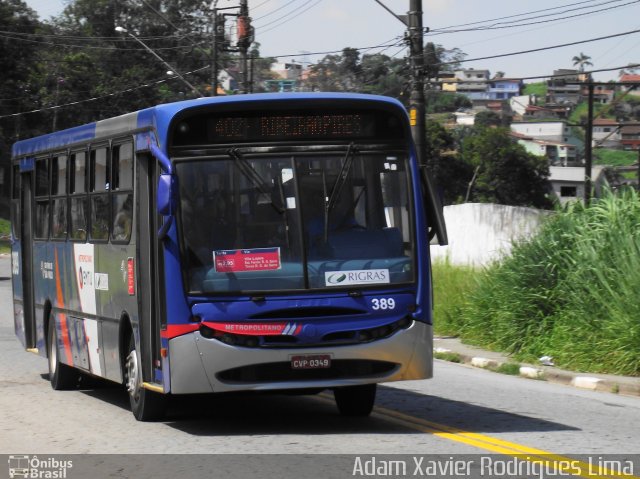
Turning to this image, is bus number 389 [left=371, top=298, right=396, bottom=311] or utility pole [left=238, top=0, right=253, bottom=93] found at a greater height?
utility pole [left=238, top=0, right=253, bottom=93]

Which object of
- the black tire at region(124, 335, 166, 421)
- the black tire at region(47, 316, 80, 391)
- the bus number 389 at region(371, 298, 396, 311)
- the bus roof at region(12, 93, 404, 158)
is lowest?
the black tire at region(47, 316, 80, 391)

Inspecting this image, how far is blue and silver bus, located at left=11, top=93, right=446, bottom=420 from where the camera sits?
9953 mm

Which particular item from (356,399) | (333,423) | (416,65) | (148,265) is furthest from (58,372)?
(416,65)

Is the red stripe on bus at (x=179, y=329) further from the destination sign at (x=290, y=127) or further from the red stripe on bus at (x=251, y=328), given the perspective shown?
the destination sign at (x=290, y=127)

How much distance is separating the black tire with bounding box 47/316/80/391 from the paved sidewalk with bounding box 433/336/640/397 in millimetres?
6054

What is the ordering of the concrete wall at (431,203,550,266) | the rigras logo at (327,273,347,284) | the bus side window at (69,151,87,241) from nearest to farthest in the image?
1. the rigras logo at (327,273,347,284)
2. the bus side window at (69,151,87,241)
3. the concrete wall at (431,203,550,266)

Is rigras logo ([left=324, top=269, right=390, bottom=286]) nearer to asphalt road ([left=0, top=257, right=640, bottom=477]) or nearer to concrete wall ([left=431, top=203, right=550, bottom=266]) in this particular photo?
asphalt road ([left=0, top=257, right=640, bottom=477])

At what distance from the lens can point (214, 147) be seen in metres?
10.3

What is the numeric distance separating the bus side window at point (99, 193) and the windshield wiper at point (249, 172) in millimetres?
2262

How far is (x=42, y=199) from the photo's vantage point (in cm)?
1510

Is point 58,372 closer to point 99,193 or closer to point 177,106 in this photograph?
point 99,193

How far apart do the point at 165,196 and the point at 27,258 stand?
6.89 m

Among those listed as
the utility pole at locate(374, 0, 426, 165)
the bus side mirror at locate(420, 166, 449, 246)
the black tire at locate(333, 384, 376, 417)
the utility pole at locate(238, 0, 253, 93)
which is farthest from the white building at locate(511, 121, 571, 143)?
the bus side mirror at locate(420, 166, 449, 246)

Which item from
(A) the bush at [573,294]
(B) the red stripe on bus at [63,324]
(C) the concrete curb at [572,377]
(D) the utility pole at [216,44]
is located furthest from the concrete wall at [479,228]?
(B) the red stripe on bus at [63,324]
